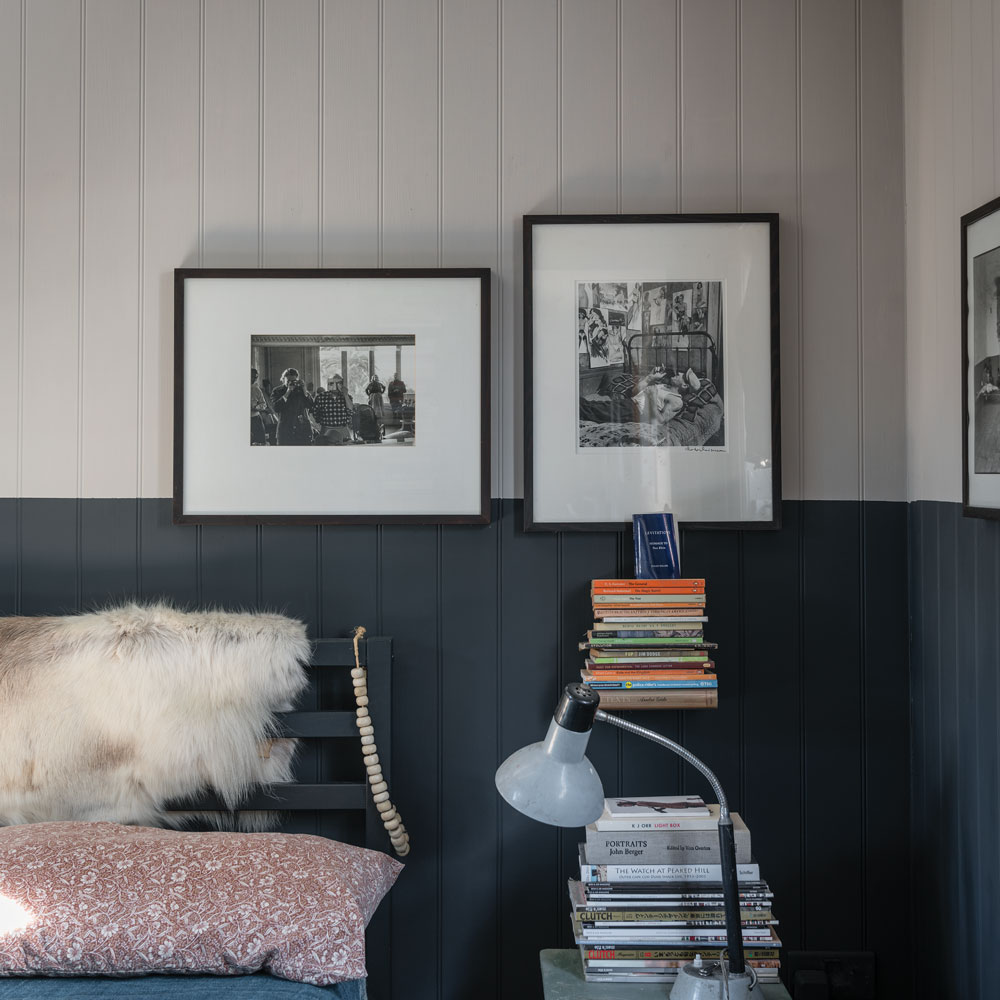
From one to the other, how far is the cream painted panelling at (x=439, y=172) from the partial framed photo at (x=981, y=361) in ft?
0.98

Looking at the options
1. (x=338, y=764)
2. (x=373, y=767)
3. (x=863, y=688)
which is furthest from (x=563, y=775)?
(x=863, y=688)

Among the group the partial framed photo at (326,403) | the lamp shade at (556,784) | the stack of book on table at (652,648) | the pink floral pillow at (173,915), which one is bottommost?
the pink floral pillow at (173,915)

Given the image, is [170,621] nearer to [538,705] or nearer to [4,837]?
[4,837]

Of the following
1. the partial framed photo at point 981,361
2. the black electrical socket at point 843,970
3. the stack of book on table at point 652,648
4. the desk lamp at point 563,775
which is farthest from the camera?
the black electrical socket at point 843,970

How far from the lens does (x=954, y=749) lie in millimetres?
1665

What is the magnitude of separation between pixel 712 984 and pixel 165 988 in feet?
2.59

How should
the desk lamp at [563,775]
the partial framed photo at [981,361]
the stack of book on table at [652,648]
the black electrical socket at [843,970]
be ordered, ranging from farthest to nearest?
1. the black electrical socket at [843,970]
2. the stack of book on table at [652,648]
3. the partial framed photo at [981,361]
4. the desk lamp at [563,775]

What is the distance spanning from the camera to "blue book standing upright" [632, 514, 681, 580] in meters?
1.76

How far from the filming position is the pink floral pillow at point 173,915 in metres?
1.32

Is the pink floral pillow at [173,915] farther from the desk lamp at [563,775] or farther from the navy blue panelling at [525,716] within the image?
the navy blue panelling at [525,716]

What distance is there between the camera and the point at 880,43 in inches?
73.6

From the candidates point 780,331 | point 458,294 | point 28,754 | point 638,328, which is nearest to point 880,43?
point 780,331

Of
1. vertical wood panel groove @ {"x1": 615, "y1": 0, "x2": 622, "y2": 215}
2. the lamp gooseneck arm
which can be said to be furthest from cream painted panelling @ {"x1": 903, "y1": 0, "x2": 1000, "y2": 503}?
the lamp gooseneck arm

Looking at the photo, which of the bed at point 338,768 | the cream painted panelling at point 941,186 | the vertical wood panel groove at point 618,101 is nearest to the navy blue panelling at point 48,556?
the bed at point 338,768
